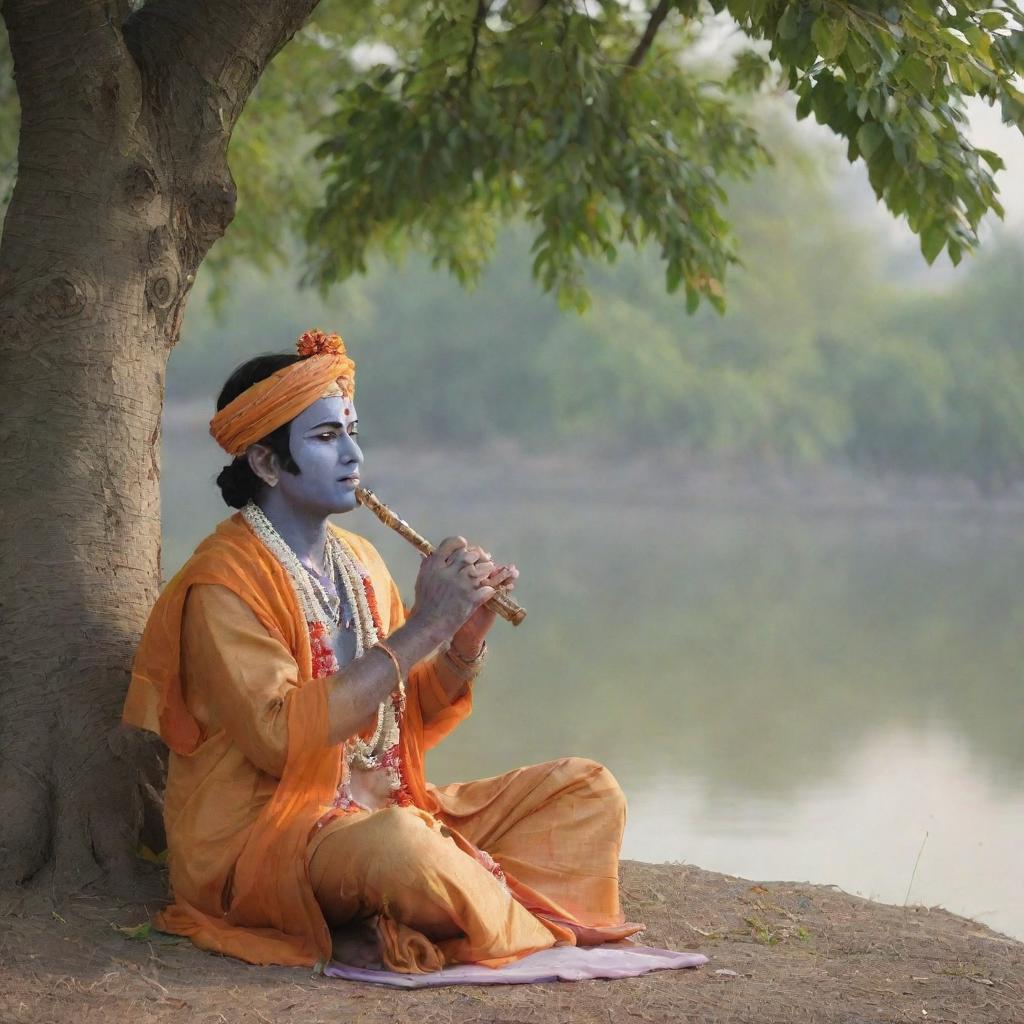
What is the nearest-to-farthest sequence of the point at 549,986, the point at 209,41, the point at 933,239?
the point at 549,986
the point at 209,41
the point at 933,239

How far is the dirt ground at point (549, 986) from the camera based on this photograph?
3068mm

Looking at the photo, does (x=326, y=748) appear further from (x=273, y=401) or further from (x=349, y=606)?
(x=273, y=401)

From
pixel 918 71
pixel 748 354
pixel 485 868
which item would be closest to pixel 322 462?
pixel 485 868

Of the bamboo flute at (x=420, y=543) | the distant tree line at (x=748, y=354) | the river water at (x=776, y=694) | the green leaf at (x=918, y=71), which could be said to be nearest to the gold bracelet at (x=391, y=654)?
the bamboo flute at (x=420, y=543)

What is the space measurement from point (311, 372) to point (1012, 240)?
29870mm

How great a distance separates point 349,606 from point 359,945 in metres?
0.74

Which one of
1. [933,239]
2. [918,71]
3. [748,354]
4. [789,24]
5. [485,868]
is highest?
[748,354]

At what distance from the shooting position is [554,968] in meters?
3.30

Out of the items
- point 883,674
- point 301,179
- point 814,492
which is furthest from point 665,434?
point 883,674

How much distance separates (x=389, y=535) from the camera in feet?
63.7

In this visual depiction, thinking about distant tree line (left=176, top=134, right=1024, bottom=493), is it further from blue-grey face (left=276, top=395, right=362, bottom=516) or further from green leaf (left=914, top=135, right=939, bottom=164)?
blue-grey face (left=276, top=395, right=362, bottom=516)

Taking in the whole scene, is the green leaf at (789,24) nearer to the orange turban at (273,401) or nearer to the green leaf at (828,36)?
the green leaf at (828,36)

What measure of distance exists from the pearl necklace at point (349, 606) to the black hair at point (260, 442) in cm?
5

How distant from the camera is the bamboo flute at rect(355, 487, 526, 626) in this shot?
11.3 ft
